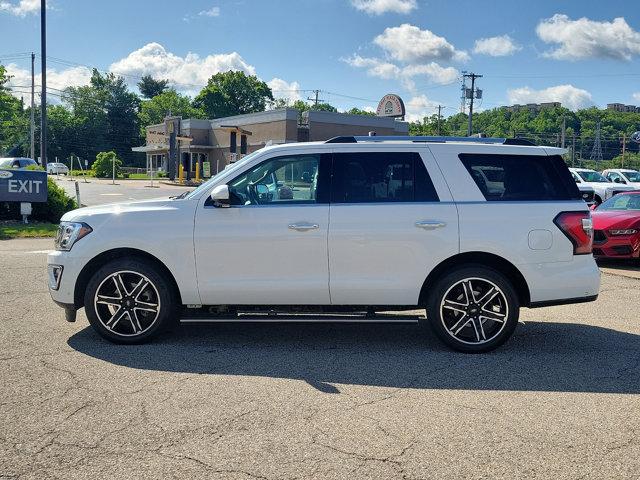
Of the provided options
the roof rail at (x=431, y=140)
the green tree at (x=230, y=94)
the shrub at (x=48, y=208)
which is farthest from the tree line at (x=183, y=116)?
the roof rail at (x=431, y=140)

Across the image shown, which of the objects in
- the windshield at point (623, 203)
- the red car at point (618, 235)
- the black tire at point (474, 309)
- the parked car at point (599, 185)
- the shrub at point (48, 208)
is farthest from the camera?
the parked car at point (599, 185)

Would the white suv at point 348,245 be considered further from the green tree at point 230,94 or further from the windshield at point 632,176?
the green tree at point 230,94

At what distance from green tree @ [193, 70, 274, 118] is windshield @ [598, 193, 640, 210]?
96906 mm

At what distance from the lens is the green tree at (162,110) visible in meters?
101

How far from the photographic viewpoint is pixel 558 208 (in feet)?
18.9

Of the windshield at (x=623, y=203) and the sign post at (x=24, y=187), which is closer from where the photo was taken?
the windshield at (x=623, y=203)

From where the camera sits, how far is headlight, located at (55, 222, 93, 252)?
5.82m

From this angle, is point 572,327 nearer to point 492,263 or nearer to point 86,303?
point 492,263

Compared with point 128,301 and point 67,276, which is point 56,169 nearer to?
point 67,276

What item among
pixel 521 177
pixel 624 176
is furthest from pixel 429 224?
pixel 624 176

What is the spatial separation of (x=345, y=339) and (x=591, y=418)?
262cm

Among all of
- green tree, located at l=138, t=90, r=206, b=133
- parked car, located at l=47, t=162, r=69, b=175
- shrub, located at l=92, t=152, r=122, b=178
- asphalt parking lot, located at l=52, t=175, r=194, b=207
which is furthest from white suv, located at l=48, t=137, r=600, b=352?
green tree, located at l=138, t=90, r=206, b=133

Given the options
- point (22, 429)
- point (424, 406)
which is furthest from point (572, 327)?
point (22, 429)

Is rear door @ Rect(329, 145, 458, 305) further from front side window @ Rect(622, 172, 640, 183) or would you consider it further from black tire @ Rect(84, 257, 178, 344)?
front side window @ Rect(622, 172, 640, 183)
